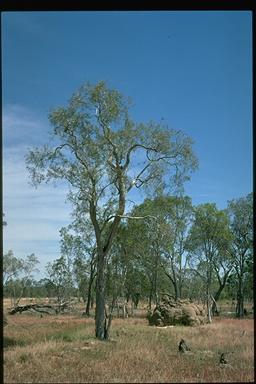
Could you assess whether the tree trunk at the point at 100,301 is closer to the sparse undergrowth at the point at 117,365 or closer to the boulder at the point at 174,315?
the sparse undergrowth at the point at 117,365

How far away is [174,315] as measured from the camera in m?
35.5

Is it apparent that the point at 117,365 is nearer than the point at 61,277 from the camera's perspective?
Yes

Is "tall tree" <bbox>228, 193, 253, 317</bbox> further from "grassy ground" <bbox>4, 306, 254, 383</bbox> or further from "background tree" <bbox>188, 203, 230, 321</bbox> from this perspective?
"grassy ground" <bbox>4, 306, 254, 383</bbox>

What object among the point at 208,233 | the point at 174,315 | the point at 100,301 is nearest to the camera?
the point at 100,301

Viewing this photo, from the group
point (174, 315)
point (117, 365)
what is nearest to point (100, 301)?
point (117, 365)

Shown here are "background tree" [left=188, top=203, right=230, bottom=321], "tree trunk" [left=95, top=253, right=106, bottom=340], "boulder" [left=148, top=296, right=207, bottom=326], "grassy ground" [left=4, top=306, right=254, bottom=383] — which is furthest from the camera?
"background tree" [left=188, top=203, right=230, bottom=321]

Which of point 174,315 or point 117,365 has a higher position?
point 117,365

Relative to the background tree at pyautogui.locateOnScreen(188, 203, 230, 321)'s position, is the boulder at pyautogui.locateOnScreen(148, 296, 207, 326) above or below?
below

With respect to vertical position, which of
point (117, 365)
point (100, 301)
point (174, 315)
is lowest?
point (174, 315)

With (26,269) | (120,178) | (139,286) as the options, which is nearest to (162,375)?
(120,178)

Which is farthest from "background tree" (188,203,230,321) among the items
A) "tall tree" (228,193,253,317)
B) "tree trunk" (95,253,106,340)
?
"tree trunk" (95,253,106,340)

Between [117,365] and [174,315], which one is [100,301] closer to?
[117,365]

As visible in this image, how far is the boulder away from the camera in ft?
115
